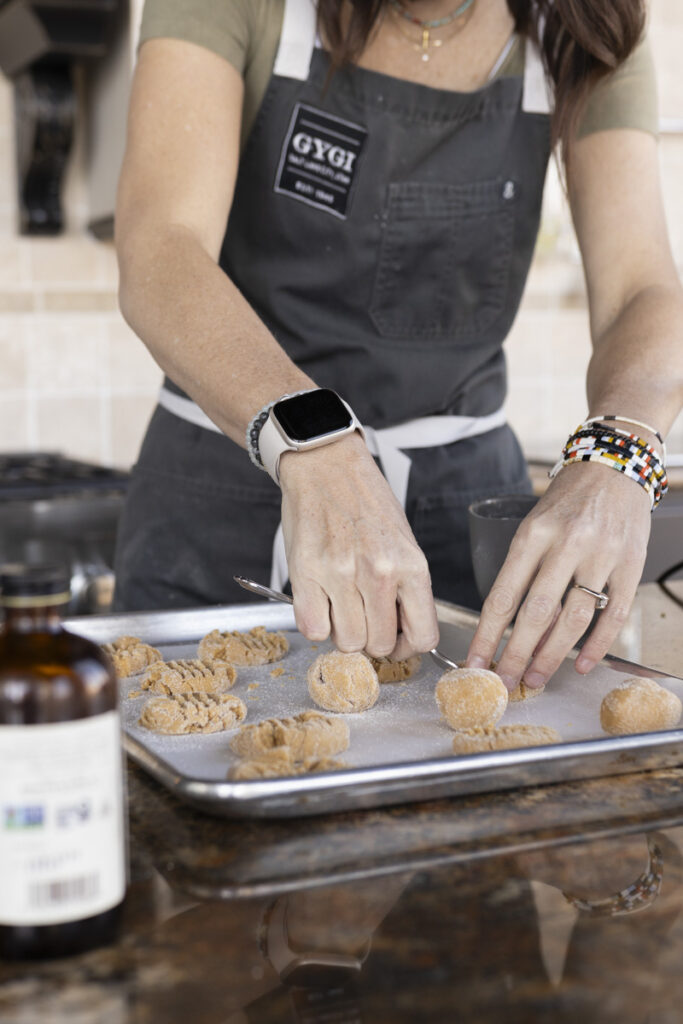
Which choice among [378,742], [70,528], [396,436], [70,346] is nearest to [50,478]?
[70,528]

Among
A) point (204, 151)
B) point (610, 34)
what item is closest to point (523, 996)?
point (204, 151)

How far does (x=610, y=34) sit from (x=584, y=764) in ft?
2.74

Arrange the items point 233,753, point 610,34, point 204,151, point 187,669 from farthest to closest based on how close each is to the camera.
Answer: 1. point 610,34
2. point 204,151
3. point 187,669
4. point 233,753

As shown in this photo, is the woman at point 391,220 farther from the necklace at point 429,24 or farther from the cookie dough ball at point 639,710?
the cookie dough ball at point 639,710

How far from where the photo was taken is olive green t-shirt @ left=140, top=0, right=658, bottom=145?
1.09m

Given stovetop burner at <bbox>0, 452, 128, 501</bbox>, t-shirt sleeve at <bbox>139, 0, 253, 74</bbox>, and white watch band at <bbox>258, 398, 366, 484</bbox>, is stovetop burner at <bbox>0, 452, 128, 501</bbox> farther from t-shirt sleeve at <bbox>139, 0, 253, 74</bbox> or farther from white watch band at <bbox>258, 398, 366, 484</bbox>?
white watch band at <bbox>258, 398, 366, 484</bbox>

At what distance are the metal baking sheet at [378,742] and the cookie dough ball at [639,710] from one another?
26mm

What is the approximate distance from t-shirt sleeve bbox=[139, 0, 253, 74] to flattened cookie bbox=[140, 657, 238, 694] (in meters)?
0.60

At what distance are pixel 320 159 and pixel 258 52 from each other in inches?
5.0

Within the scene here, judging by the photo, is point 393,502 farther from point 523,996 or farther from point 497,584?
point 523,996

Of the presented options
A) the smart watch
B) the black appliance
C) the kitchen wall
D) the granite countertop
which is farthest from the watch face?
the kitchen wall

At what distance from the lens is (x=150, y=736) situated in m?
0.75

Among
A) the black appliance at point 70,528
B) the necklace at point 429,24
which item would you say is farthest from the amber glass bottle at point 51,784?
the black appliance at point 70,528

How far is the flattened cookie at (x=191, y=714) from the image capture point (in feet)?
2.43
